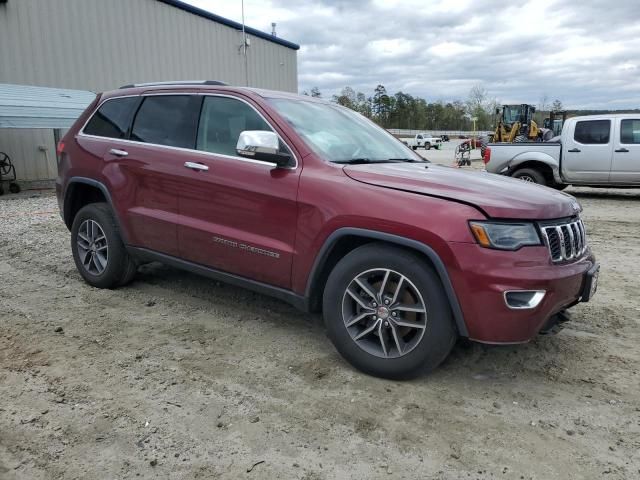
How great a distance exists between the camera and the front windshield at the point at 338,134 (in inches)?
140

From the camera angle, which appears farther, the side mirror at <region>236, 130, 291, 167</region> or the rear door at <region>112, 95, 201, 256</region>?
the rear door at <region>112, 95, 201, 256</region>

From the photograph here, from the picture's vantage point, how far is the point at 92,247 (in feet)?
15.5

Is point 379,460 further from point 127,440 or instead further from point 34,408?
point 34,408

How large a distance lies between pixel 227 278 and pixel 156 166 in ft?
3.65

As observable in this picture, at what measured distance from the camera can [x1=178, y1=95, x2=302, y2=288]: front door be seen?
3385 millimetres

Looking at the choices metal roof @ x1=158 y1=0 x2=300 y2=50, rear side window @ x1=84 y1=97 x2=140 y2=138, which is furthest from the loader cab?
rear side window @ x1=84 y1=97 x2=140 y2=138

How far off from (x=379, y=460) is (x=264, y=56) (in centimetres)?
2398

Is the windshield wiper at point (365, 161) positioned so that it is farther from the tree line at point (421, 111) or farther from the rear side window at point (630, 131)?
the tree line at point (421, 111)

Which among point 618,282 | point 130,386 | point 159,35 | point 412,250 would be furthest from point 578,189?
point 159,35

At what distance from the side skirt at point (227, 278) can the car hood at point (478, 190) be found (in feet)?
2.97

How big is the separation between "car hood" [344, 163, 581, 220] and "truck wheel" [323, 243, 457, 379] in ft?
1.31

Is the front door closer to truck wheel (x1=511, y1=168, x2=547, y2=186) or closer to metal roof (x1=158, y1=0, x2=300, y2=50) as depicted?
truck wheel (x1=511, y1=168, x2=547, y2=186)

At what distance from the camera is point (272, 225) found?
3.41 metres

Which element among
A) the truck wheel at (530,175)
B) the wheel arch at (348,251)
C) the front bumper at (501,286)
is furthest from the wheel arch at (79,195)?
the truck wheel at (530,175)
